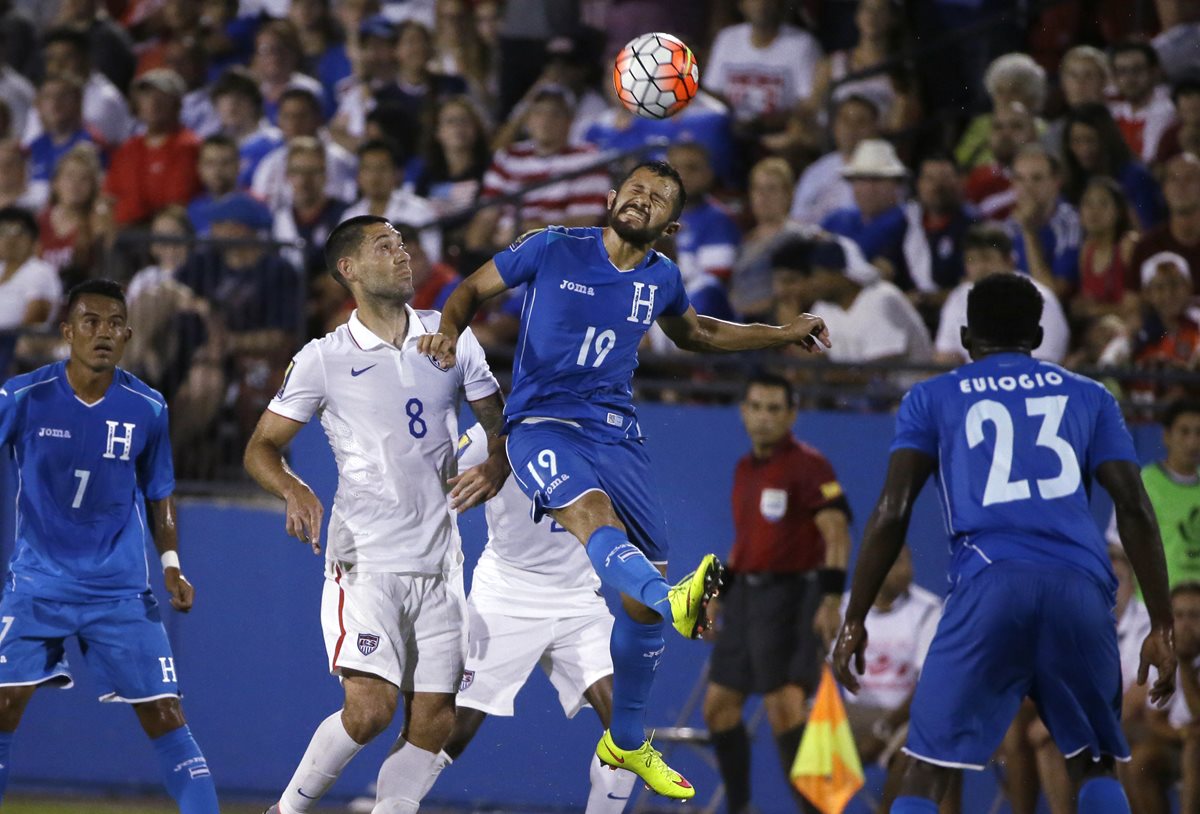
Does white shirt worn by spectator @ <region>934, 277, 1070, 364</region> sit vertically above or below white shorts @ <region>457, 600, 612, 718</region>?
above

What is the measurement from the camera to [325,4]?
52.0 ft

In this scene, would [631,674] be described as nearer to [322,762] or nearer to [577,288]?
[322,762]

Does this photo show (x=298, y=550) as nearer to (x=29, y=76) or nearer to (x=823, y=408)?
(x=823, y=408)

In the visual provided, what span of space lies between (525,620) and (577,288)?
1.92 metres

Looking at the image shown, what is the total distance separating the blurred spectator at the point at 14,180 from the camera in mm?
14367

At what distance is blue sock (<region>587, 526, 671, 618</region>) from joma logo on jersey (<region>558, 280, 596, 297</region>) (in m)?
1.06

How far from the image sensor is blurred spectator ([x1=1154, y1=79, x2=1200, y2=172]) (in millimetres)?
11750

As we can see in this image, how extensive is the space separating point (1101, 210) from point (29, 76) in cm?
1012

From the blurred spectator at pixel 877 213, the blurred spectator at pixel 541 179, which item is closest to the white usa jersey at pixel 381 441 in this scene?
the blurred spectator at pixel 541 179

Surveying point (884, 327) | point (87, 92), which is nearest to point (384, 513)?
point (884, 327)

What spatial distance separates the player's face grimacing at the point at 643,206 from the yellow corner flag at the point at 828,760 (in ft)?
12.3

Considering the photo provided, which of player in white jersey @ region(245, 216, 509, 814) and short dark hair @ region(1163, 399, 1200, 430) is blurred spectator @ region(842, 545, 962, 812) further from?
player in white jersey @ region(245, 216, 509, 814)

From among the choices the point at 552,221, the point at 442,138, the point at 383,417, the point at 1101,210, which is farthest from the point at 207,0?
the point at 383,417

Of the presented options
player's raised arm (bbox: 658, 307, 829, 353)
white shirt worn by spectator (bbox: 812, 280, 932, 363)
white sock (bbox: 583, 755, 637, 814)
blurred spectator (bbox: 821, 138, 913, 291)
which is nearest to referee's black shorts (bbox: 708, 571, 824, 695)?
white shirt worn by spectator (bbox: 812, 280, 932, 363)
